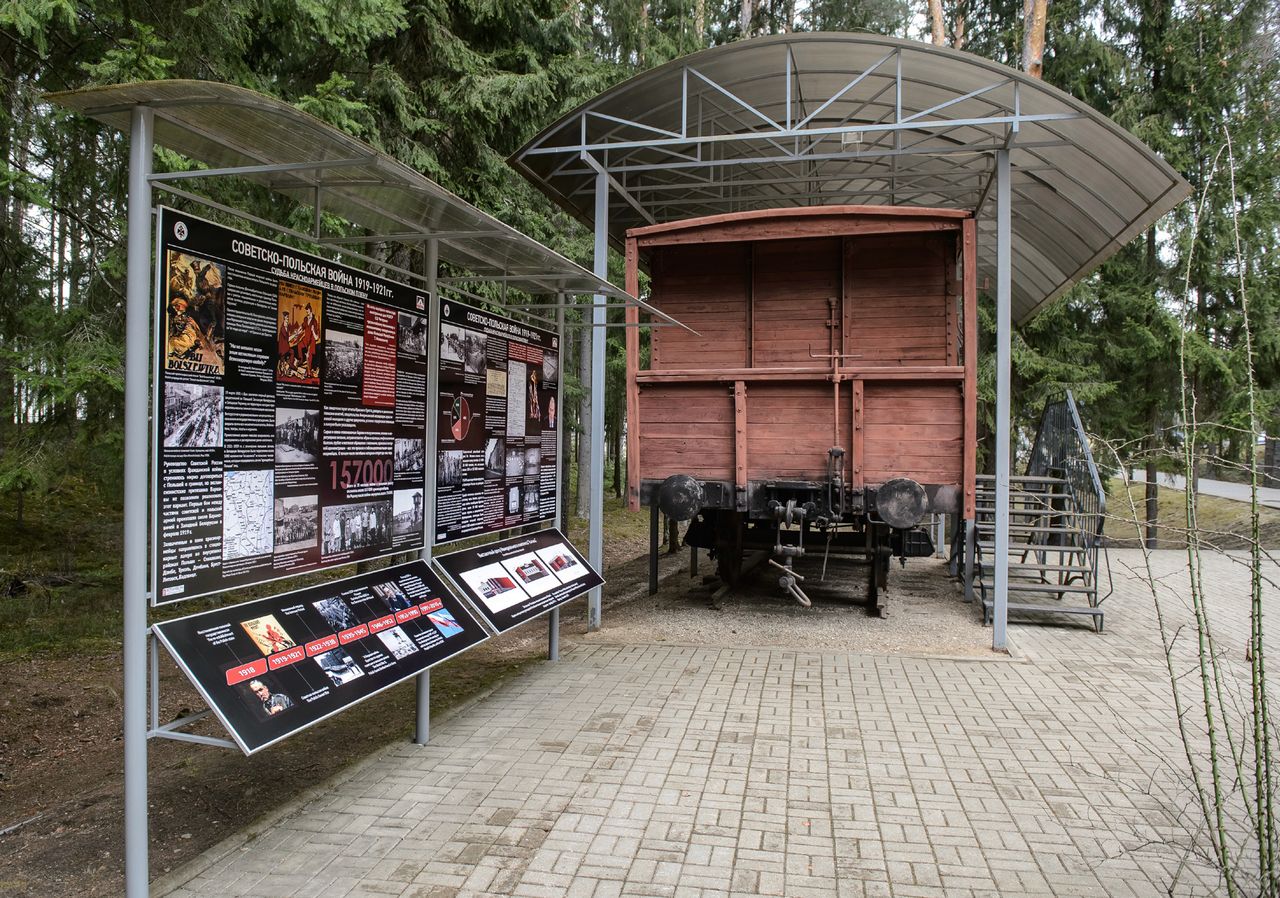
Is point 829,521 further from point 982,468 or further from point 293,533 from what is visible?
point 982,468

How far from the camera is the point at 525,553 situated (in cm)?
612

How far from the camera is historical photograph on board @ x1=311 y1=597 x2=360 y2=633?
3975 mm

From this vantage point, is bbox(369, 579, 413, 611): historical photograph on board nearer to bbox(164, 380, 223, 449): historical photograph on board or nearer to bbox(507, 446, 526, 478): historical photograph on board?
bbox(164, 380, 223, 449): historical photograph on board

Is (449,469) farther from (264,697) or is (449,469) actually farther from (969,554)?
(969,554)

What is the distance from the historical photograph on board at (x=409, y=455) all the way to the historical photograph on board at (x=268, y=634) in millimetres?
1259

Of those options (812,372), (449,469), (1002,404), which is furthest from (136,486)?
(1002,404)

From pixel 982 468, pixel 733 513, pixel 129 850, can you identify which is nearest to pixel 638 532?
pixel 982 468

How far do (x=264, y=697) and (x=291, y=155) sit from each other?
7.52 ft

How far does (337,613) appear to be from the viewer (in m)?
4.05

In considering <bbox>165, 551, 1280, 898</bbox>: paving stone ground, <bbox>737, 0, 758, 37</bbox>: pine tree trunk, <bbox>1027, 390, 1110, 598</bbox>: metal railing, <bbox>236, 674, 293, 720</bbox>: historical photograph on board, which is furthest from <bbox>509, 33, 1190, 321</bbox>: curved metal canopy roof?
<bbox>737, 0, 758, 37</bbox>: pine tree trunk

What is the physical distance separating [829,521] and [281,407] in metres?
5.60

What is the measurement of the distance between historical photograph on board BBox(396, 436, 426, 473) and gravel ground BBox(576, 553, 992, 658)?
11.8ft

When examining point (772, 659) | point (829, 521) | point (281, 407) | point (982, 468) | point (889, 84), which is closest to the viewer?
point (281, 407)

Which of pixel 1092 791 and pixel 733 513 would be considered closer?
pixel 1092 791
